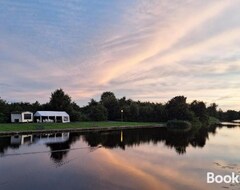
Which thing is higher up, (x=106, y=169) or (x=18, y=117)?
(x=18, y=117)

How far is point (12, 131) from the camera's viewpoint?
200ft

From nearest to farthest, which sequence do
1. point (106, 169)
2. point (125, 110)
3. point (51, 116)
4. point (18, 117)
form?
point (106, 169) → point (18, 117) → point (51, 116) → point (125, 110)

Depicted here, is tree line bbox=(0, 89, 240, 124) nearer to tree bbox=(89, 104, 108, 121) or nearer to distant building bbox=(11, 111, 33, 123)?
tree bbox=(89, 104, 108, 121)

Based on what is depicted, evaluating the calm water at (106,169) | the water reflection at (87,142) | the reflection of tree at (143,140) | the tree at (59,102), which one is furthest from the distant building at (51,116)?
the calm water at (106,169)

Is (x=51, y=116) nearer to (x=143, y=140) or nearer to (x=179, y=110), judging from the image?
(x=143, y=140)

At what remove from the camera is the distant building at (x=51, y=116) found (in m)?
86.9

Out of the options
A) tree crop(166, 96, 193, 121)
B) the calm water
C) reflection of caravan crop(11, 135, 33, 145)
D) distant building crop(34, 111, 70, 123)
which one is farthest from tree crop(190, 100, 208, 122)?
the calm water

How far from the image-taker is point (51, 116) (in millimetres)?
89625

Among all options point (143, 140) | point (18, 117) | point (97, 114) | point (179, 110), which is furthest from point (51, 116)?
point (179, 110)

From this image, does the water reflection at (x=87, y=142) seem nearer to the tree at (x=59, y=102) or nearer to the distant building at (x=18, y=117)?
the distant building at (x=18, y=117)

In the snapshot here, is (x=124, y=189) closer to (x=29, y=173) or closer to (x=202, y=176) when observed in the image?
(x=202, y=176)

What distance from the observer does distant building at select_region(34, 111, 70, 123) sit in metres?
86.9

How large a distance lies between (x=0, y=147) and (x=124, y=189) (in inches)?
1017

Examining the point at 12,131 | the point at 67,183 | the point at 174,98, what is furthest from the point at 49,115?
the point at 67,183
